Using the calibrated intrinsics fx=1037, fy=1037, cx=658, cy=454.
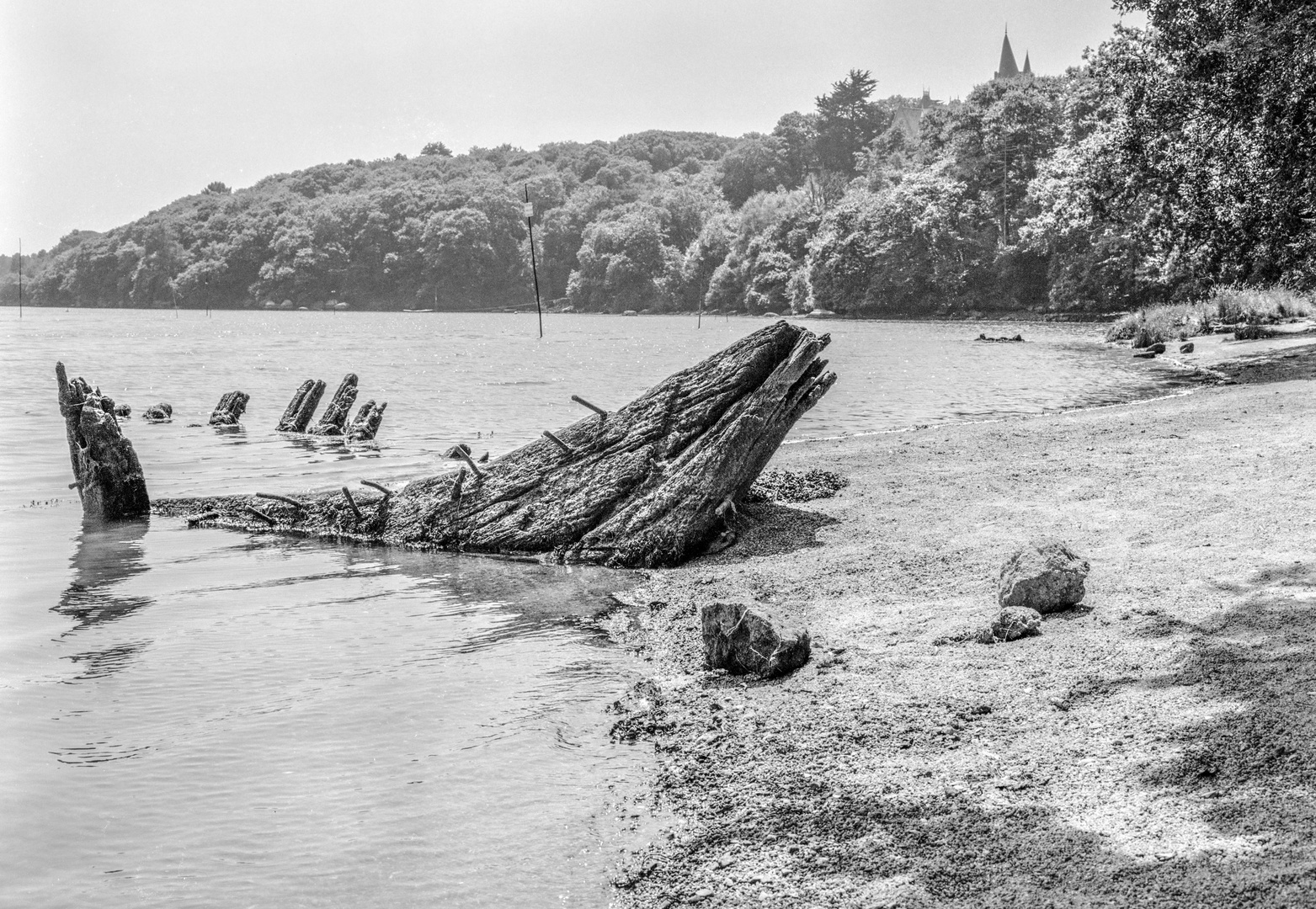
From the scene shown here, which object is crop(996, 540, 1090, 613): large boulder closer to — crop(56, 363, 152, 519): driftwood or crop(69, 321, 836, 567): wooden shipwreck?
crop(69, 321, 836, 567): wooden shipwreck

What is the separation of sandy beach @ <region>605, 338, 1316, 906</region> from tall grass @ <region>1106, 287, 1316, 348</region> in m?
33.0

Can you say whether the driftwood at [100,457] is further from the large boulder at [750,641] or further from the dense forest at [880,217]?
the dense forest at [880,217]

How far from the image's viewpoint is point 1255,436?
1270cm

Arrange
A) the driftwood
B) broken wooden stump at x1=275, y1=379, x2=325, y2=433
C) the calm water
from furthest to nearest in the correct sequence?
1. broken wooden stump at x1=275, y1=379, x2=325, y2=433
2. the driftwood
3. the calm water

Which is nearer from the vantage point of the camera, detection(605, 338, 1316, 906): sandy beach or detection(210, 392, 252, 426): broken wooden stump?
detection(605, 338, 1316, 906): sandy beach

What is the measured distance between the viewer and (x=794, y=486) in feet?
40.1

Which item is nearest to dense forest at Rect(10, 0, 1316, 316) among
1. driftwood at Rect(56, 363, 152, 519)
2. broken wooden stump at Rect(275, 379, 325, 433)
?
driftwood at Rect(56, 363, 152, 519)

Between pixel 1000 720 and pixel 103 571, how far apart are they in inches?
341

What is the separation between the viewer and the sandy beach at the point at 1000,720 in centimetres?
389

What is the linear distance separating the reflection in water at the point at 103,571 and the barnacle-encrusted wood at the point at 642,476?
2.33 meters

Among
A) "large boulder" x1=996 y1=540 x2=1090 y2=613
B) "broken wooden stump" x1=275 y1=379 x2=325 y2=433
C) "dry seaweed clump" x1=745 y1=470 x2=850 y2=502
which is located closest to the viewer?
"large boulder" x1=996 y1=540 x2=1090 y2=613

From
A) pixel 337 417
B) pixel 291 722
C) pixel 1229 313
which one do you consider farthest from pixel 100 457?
pixel 1229 313

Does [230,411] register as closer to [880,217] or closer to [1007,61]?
[880,217]

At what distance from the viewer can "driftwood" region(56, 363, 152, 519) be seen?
41.4ft
